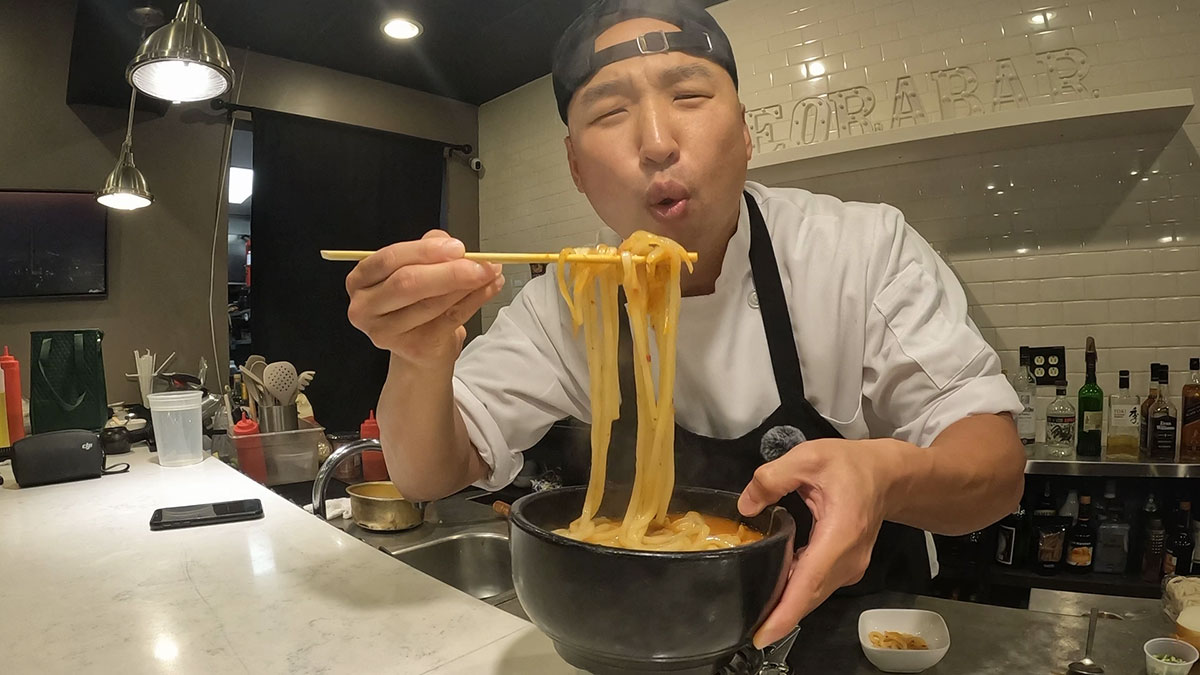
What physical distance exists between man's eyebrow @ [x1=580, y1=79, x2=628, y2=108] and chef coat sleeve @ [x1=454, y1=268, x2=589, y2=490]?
37 centimetres

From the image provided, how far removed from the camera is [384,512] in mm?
2010

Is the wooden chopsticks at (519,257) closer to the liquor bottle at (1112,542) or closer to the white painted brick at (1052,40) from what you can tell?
the liquor bottle at (1112,542)

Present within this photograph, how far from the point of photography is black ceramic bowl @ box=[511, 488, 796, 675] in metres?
0.60

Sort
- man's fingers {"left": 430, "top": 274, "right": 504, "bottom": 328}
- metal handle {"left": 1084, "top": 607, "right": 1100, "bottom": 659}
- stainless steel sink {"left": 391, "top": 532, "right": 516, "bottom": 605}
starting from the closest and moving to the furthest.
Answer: man's fingers {"left": 430, "top": 274, "right": 504, "bottom": 328}
metal handle {"left": 1084, "top": 607, "right": 1100, "bottom": 659}
stainless steel sink {"left": 391, "top": 532, "right": 516, "bottom": 605}

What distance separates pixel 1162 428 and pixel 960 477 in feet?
8.10

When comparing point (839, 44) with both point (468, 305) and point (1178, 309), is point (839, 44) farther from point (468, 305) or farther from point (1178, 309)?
point (468, 305)

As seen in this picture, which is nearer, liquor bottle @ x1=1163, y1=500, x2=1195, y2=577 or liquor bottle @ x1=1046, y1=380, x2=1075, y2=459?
liquor bottle @ x1=1163, y1=500, x2=1195, y2=577

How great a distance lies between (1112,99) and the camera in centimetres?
263

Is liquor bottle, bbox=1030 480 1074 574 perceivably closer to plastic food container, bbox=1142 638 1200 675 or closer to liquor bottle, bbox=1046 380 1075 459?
liquor bottle, bbox=1046 380 1075 459

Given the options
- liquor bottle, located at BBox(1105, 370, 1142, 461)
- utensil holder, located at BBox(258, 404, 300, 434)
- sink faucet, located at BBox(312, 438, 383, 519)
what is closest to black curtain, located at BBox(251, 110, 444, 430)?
utensil holder, located at BBox(258, 404, 300, 434)

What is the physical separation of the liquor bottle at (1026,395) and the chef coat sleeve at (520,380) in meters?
2.34

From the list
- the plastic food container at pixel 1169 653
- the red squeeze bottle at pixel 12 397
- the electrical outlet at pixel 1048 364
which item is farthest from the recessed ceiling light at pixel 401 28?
the plastic food container at pixel 1169 653

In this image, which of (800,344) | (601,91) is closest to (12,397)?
(601,91)

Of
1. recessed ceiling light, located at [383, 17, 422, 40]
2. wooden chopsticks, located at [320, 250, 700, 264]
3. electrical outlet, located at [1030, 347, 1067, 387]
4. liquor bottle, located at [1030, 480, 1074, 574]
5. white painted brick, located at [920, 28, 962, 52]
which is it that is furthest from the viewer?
recessed ceiling light, located at [383, 17, 422, 40]
